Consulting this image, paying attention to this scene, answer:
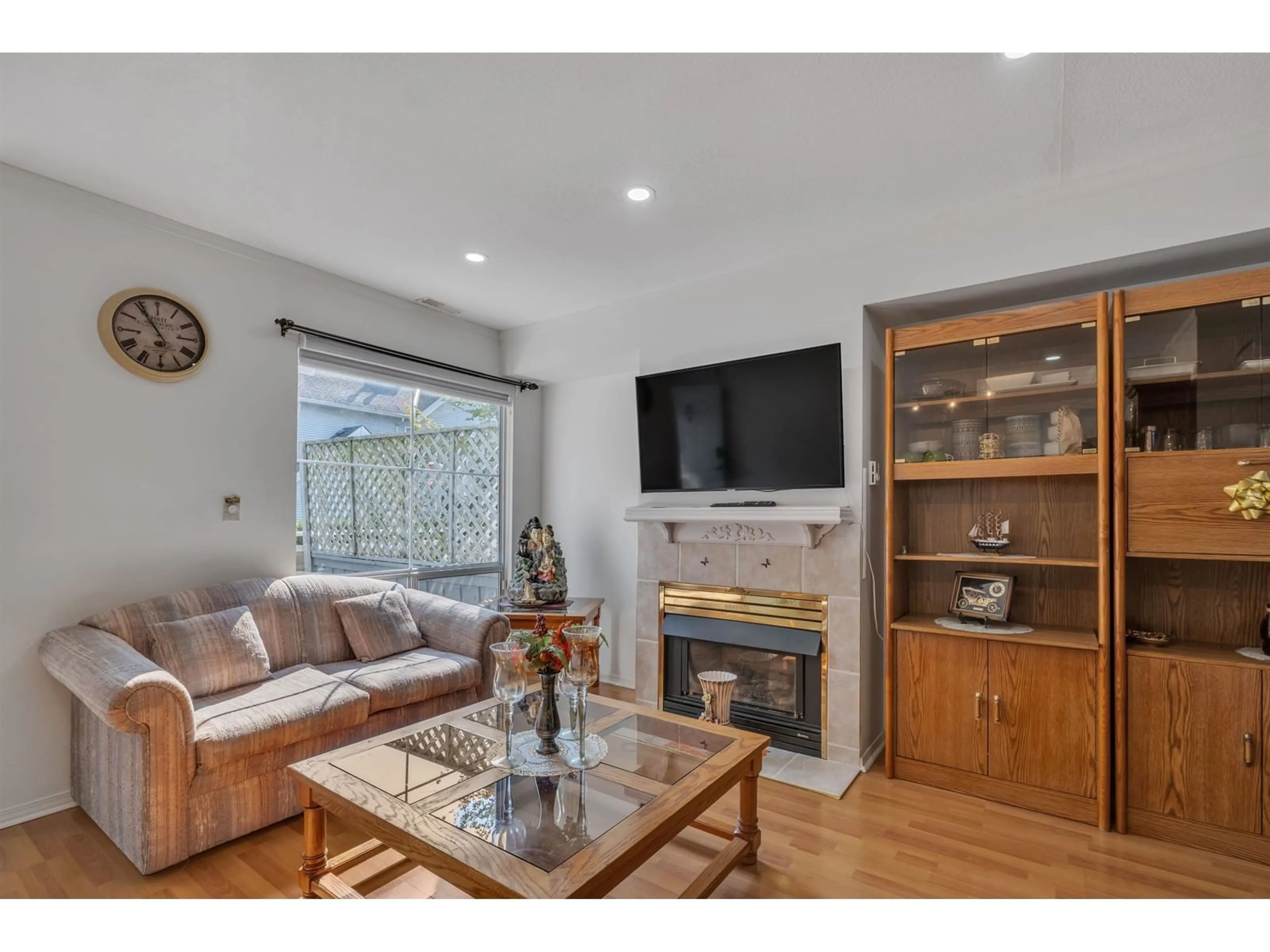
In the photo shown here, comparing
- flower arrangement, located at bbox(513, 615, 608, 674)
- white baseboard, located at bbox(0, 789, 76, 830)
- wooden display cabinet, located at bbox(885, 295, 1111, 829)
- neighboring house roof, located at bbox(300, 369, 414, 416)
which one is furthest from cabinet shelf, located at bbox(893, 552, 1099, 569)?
white baseboard, located at bbox(0, 789, 76, 830)

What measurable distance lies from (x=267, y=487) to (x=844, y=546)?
9.61 ft

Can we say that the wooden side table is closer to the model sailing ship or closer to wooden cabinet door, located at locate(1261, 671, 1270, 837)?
the model sailing ship

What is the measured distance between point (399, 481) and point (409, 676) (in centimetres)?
144

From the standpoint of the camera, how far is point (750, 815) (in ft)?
6.81

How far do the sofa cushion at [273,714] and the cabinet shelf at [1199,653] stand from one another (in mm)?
3085

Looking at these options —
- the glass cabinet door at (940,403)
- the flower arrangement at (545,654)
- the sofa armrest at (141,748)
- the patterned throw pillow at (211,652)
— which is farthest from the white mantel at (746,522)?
the sofa armrest at (141,748)

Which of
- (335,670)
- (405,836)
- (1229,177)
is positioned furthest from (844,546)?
(335,670)

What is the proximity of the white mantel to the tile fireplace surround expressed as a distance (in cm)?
3

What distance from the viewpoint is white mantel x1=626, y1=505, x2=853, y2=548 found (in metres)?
2.93

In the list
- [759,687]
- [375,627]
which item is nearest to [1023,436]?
[759,687]

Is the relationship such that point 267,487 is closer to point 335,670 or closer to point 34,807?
point 335,670

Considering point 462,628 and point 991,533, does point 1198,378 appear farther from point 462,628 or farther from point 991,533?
point 462,628

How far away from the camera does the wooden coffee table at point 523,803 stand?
53.2 inches

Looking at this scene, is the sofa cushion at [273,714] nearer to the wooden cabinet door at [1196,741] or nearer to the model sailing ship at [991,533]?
the model sailing ship at [991,533]
